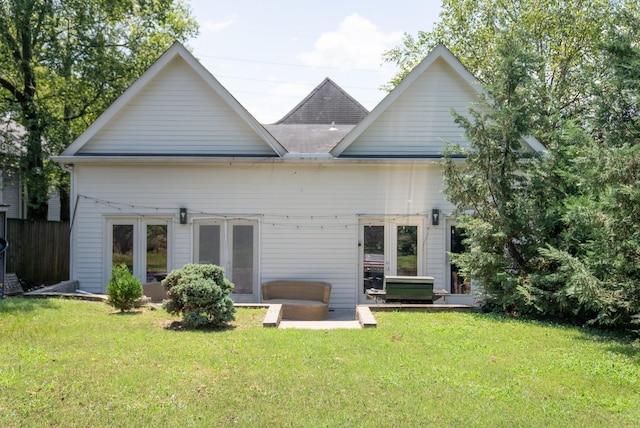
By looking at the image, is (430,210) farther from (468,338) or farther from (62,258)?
(62,258)

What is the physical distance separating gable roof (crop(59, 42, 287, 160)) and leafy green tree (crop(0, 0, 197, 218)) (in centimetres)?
658

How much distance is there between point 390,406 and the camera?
17.4 ft

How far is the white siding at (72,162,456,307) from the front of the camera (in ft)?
45.2

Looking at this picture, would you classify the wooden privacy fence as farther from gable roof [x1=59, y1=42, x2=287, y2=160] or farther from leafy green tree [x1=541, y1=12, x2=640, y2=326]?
leafy green tree [x1=541, y1=12, x2=640, y2=326]

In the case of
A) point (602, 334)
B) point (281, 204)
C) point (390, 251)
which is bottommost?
point (602, 334)

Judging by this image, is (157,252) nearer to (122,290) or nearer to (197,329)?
(122,290)

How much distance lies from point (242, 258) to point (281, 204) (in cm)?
175


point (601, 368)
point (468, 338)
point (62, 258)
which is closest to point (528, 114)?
point (468, 338)

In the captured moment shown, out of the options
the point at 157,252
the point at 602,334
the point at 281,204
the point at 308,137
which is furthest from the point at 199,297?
the point at 308,137

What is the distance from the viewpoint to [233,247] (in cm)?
1407

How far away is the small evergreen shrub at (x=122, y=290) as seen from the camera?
1019cm

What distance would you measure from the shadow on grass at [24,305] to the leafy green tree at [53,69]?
29.8ft

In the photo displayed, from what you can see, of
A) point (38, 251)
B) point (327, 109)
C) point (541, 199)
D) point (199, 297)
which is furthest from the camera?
point (327, 109)

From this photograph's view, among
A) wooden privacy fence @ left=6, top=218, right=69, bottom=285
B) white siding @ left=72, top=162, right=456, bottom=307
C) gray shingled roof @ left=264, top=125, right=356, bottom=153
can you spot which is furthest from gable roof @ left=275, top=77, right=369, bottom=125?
wooden privacy fence @ left=6, top=218, right=69, bottom=285
